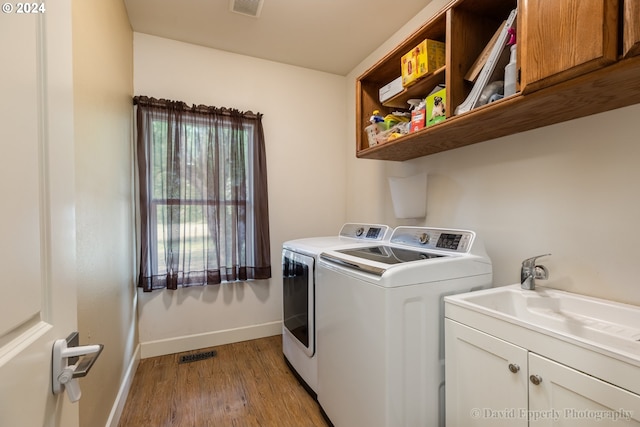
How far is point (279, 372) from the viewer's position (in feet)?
7.05

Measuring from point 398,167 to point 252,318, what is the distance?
1.94 meters

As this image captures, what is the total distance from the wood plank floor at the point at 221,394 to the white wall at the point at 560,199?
1.48 meters

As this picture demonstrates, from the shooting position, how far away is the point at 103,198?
4.78 ft

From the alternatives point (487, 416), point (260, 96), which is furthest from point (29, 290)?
point (260, 96)

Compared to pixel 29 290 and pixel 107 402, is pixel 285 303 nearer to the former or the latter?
pixel 107 402

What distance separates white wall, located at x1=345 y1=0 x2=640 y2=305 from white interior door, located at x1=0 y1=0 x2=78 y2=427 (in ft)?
5.94

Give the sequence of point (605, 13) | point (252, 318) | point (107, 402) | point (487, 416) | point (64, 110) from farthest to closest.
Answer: point (252, 318)
point (107, 402)
point (487, 416)
point (605, 13)
point (64, 110)

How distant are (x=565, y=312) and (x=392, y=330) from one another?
2.50 feet

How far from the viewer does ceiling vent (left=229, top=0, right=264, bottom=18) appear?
195cm

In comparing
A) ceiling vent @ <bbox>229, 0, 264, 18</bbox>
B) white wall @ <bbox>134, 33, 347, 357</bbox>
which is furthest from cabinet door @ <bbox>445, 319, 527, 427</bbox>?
ceiling vent @ <bbox>229, 0, 264, 18</bbox>

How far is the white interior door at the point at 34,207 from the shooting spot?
427 mm

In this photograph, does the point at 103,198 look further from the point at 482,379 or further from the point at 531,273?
the point at 531,273

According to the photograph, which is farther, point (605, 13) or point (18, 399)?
point (605, 13)

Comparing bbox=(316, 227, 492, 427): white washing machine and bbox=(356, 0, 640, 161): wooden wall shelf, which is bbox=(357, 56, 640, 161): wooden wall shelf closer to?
bbox=(356, 0, 640, 161): wooden wall shelf
